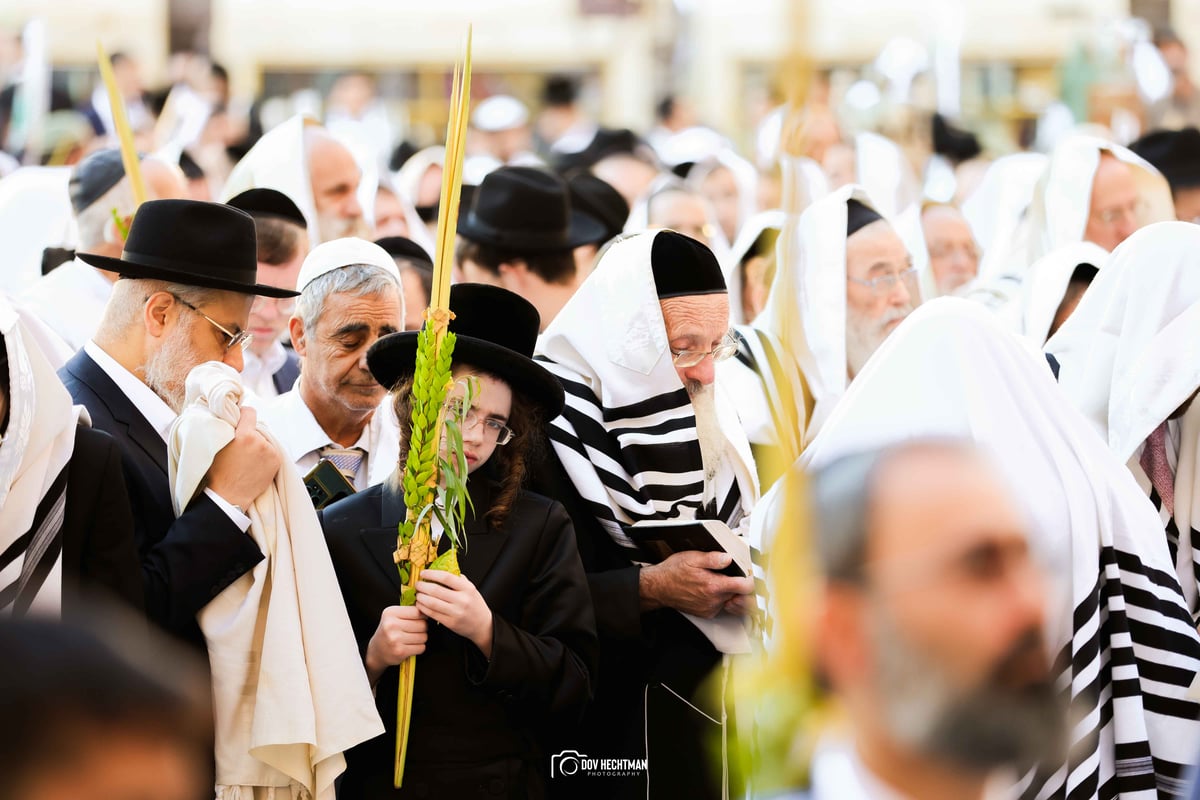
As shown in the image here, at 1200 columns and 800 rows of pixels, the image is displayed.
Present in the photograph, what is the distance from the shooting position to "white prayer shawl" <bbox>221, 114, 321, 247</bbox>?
649 centimetres

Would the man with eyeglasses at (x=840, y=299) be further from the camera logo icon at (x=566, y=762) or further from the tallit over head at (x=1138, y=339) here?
the camera logo icon at (x=566, y=762)

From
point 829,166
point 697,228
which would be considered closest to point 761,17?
point 829,166

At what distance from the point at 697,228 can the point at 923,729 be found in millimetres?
5446

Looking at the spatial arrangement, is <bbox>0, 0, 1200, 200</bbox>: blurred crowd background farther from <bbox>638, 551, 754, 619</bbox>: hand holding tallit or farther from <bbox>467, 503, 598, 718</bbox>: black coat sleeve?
<bbox>467, 503, 598, 718</bbox>: black coat sleeve

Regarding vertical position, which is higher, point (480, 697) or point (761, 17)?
point (761, 17)

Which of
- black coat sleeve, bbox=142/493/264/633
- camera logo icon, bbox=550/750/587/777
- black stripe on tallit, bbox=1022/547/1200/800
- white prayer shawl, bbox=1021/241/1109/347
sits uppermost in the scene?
white prayer shawl, bbox=1021/241/1109/347

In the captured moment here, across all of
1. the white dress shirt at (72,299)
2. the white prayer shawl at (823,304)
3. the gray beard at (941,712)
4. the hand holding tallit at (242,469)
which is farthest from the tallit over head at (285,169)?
the gray beard at (941,712)

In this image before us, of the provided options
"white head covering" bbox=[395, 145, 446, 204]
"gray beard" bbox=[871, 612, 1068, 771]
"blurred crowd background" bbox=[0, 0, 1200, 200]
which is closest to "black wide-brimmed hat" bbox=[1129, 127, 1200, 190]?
"blurred crowd background" bbox=[0, 0, 1200, 200]

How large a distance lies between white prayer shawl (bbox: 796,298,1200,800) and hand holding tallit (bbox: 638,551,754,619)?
73 cm

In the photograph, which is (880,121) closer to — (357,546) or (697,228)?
(697,228)

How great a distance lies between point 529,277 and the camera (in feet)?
19.2

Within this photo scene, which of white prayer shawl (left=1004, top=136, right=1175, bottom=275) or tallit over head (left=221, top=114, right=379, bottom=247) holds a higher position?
tallit over head (left=221, top=114, right=379, bottom=247)

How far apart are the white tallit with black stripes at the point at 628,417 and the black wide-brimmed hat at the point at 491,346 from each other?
245 mm

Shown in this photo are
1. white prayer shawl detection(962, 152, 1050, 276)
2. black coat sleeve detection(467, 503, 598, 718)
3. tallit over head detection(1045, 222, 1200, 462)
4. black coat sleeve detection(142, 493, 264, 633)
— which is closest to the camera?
black coat sleeve detection(142, 493, 264, 633)
